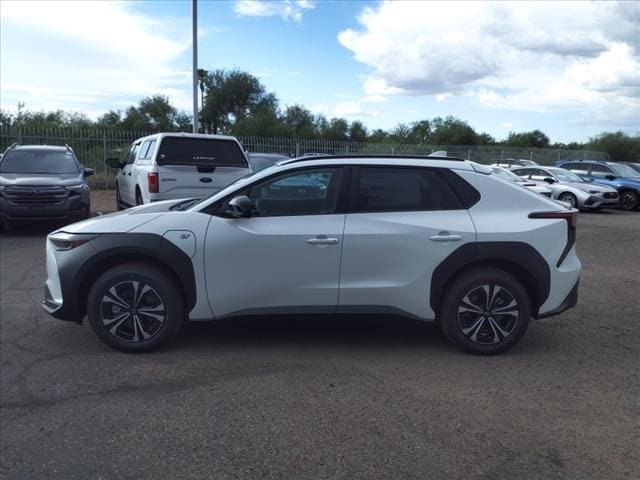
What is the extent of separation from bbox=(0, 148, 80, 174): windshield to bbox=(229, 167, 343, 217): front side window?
27.7 ft

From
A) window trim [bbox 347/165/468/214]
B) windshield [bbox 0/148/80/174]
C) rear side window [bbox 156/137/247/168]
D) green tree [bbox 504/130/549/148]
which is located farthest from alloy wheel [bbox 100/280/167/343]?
green tree [bbox 504/130/549/148]

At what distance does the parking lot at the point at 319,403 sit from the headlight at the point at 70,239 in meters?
0.90

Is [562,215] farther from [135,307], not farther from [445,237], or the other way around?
[135,307]

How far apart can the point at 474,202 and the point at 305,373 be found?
79.8 inches

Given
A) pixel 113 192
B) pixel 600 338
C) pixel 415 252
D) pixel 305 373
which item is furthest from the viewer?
pixel 113 192

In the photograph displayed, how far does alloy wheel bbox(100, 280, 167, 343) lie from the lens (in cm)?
462

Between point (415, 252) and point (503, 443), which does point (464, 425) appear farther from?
point (415, 252)

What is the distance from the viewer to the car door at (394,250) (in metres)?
4.64

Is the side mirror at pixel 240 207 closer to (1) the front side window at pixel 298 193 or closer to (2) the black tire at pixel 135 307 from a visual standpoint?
(1) the front side window at pixel 298 193

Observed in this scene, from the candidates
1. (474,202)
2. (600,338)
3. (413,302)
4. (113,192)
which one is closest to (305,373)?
(413,302)

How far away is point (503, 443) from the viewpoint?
336cm

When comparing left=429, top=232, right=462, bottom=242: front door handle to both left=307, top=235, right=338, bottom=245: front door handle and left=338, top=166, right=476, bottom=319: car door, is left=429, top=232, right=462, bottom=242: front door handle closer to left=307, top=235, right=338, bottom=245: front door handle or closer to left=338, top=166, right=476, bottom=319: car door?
left=338, top=166, right=476, bottom=319: car door

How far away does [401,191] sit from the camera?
15.9 ft

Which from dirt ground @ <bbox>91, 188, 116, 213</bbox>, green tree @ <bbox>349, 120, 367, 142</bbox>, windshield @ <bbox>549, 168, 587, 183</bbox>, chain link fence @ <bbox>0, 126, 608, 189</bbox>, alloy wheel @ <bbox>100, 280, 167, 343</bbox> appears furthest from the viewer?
green tree @ <bbox>349, 120, 367, 142</bbox>
